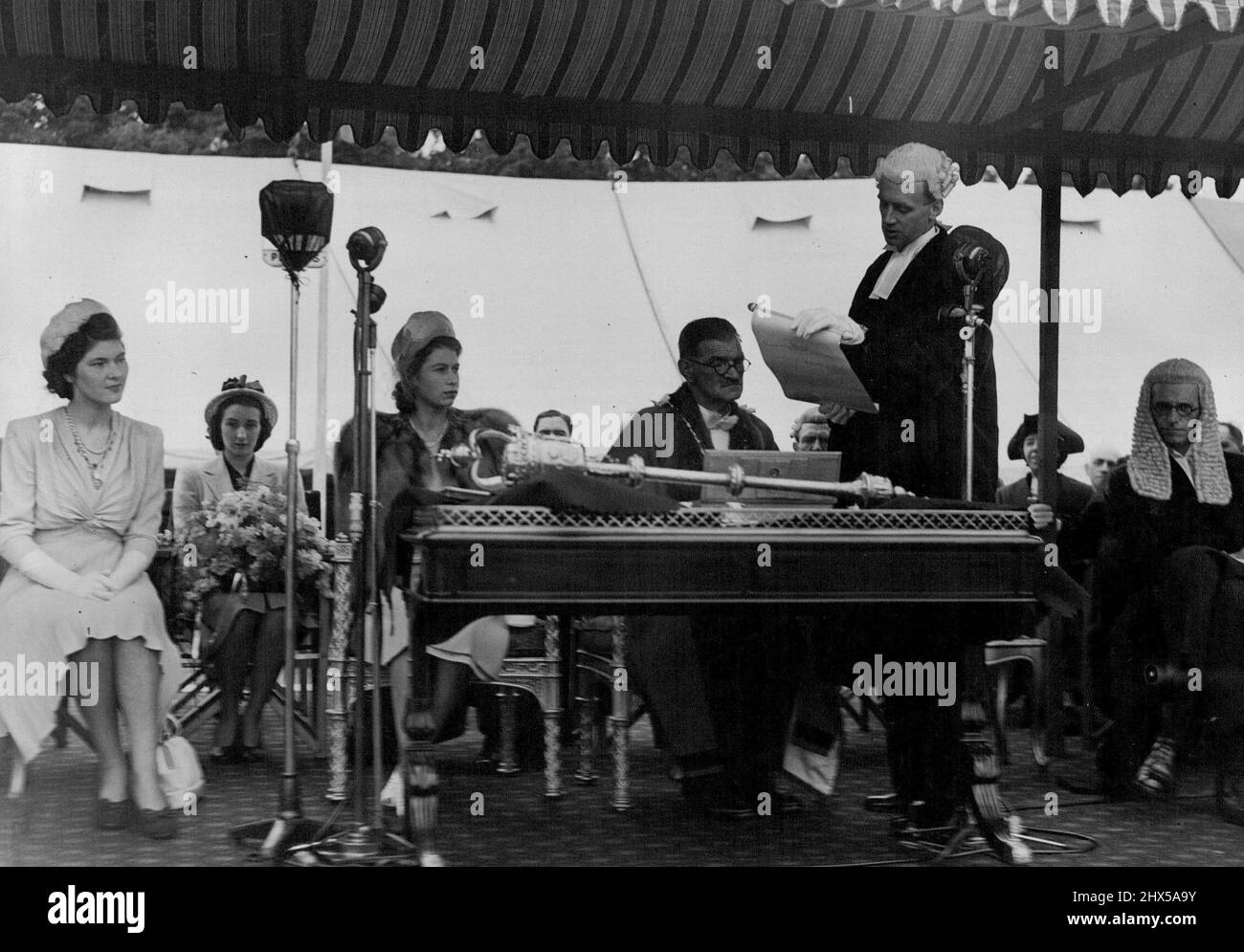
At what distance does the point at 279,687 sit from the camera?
5.49 metres

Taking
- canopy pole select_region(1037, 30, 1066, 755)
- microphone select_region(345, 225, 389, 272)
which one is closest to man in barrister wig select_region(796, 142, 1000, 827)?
canopy pole select_region(1037, 30, 1066, 755)

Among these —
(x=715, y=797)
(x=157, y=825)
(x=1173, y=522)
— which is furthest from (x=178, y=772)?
(x=1173, y=522)

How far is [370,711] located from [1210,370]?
3184mm

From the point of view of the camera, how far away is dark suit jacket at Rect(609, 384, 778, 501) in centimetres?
493

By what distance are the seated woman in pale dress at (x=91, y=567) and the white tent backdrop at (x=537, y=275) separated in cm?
13

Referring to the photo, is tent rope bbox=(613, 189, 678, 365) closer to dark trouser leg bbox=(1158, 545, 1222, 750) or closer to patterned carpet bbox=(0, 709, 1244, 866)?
patterned carpet bbox=(0, 709, 1244, 866)

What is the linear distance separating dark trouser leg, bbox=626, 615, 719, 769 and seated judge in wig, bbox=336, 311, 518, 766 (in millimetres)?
463

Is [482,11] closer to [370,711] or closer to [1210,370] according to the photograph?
[370,711]

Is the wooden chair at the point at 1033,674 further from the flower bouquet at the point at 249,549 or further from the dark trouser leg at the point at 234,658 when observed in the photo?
the dark trouser leg at the point at 234,658

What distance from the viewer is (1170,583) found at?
5.12 m

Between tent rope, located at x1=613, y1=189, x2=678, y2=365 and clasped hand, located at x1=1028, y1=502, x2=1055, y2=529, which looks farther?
tent rope, located at x1=613, y1=189, x2=678, y2=365

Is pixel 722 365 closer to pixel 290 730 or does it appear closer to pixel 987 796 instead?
pixel 987 796

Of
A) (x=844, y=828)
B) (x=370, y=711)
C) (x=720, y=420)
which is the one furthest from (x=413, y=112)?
(x=844, y=828)
